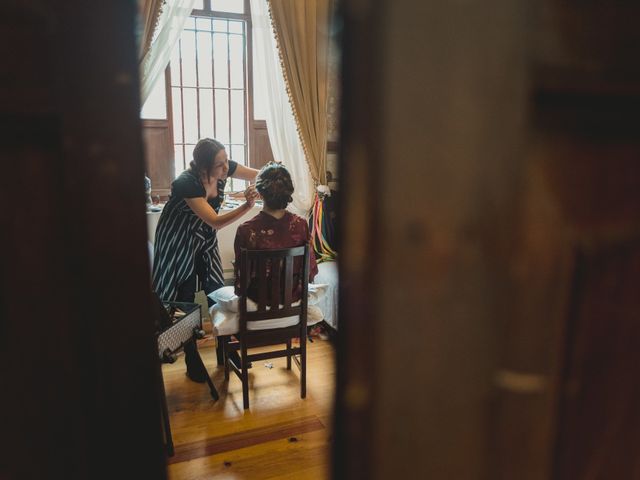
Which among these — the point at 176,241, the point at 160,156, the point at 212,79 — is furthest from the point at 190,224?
the point at 212,79

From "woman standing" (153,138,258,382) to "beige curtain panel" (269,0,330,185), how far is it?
106 centimetres

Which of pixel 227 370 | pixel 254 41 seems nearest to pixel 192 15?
pixel 254 41

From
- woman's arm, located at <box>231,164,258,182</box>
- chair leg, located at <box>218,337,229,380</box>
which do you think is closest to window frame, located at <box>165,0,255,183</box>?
woman's arm, located at <box>231,164,258,182</box>

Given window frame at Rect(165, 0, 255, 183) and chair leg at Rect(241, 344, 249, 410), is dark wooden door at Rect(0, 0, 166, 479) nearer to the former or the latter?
chair leg at Rect(241, 344, 249, 410)

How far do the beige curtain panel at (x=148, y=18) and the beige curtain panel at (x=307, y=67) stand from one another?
0.77m

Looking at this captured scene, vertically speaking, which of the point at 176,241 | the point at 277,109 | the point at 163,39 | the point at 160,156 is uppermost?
the point at 163,39

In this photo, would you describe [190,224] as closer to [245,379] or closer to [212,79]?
[245,379]

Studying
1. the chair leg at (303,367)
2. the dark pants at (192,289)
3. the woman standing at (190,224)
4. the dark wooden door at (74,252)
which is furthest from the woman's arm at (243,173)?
the dark wooden door at (74,252)

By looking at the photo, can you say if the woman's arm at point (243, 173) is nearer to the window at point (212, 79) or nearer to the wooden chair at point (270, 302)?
the wooden chair at point (270, 302)

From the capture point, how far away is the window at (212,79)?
3.46 metres

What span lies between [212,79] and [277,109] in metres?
0.67

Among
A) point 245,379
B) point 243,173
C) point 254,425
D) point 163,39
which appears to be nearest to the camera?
point 254,425

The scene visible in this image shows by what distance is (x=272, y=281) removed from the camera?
6.59 feet

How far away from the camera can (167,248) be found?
7.50ft
